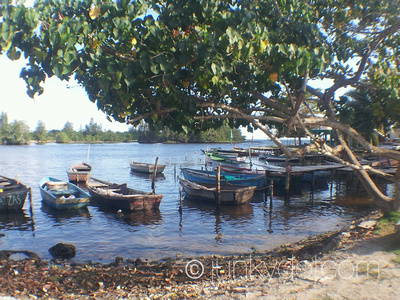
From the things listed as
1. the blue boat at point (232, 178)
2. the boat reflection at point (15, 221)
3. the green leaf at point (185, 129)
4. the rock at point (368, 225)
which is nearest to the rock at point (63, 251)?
the boat reflection at point (15, 221)

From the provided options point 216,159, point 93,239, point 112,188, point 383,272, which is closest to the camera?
point 383,272

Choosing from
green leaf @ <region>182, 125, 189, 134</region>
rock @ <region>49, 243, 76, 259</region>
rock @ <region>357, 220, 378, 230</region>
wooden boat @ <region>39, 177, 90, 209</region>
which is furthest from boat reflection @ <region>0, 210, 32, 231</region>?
rock @ <region>357, 220, 378, 230</region>

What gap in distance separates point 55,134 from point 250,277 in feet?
525

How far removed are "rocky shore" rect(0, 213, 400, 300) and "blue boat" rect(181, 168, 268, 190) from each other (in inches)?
611

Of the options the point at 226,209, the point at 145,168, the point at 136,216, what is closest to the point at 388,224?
the point at 226,209

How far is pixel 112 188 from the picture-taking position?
26000 mm

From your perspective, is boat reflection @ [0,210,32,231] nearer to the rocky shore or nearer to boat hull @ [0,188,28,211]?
boat hull @ [0,188,28,211]

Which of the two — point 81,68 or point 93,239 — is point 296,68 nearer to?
point 81,68

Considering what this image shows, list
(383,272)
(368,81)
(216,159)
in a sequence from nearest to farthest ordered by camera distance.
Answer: (383,272) < (368,81) < (216,159)

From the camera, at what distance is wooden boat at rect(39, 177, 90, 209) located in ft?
71.8

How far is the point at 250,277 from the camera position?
838 cm

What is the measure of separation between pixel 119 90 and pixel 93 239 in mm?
11768

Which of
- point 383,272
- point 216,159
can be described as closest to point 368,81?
point 383,272

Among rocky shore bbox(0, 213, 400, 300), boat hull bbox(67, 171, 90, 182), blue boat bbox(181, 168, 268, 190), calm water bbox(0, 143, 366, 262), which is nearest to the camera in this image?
rocky shore bbox(0, 213, 400, 300)
